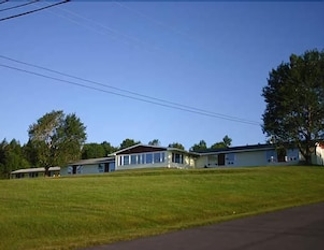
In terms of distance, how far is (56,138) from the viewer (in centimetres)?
8112

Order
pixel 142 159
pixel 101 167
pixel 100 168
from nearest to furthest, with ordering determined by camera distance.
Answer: pixel 142 159, pixel 101 167, pixel 100 168

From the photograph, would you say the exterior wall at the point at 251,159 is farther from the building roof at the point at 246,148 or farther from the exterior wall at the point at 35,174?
the exterior wall at the point at 35,174

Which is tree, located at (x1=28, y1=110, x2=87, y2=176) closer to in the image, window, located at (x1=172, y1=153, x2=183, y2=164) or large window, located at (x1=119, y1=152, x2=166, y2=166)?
large window, located at (x1=119, y1=152, x2=166, y2=166)

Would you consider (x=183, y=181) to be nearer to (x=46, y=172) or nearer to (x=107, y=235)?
(x=107, y=235)

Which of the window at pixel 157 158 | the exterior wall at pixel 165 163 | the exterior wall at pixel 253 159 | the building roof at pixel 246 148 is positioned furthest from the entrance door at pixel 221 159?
the window at pixel 157 158

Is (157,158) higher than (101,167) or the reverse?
higher

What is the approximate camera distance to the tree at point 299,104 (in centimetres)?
5062

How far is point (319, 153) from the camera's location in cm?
5750

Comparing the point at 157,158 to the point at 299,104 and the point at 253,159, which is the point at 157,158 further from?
the point at 299,104

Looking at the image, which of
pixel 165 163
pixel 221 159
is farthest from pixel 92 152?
pixel 221 159

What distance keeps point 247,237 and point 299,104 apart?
42283mm

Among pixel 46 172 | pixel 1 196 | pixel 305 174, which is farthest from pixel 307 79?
pixel 46 172

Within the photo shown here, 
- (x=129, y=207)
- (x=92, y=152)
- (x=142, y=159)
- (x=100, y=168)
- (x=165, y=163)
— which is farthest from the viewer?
(x=92, y=152)

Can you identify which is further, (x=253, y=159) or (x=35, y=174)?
(x=35, y=174)
